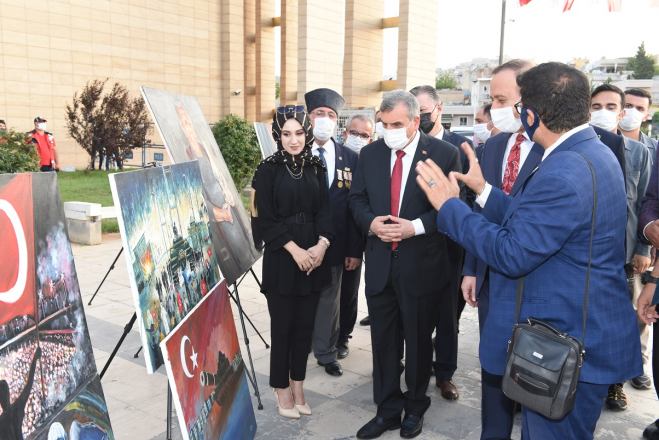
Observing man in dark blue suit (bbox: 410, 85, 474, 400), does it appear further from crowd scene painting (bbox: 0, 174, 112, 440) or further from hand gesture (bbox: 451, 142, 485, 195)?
crowd scene painting (bbox: 0, 174, 112, 440)

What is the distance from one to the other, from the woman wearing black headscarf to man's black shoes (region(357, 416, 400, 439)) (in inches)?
16.8

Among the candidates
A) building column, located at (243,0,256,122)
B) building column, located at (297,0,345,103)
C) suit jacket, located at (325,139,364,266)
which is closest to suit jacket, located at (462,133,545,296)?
suit jacket, located at (325,139,364,266)

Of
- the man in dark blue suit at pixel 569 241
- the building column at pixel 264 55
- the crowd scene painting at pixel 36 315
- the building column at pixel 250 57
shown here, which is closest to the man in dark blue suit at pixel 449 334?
the man in dark blue suit at pixel 569 241

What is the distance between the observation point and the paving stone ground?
3285 mm

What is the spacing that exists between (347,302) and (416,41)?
21672 mm

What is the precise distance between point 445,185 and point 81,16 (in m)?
22.9

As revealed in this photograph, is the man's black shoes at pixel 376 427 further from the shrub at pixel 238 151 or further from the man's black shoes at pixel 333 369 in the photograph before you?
the shrub at pixel 238 151

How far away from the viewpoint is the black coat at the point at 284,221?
3.24 metres

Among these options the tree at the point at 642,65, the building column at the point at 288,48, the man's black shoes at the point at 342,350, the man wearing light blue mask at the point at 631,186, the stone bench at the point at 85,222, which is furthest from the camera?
the tree at the point at 642,65

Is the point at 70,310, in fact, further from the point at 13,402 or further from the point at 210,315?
the point at 210,315

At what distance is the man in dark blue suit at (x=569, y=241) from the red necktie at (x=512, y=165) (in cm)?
105

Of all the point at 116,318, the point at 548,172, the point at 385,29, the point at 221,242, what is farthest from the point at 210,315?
the point at 385,29

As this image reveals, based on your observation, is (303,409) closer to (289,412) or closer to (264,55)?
(289,412)

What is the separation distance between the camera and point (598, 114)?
411 cm
